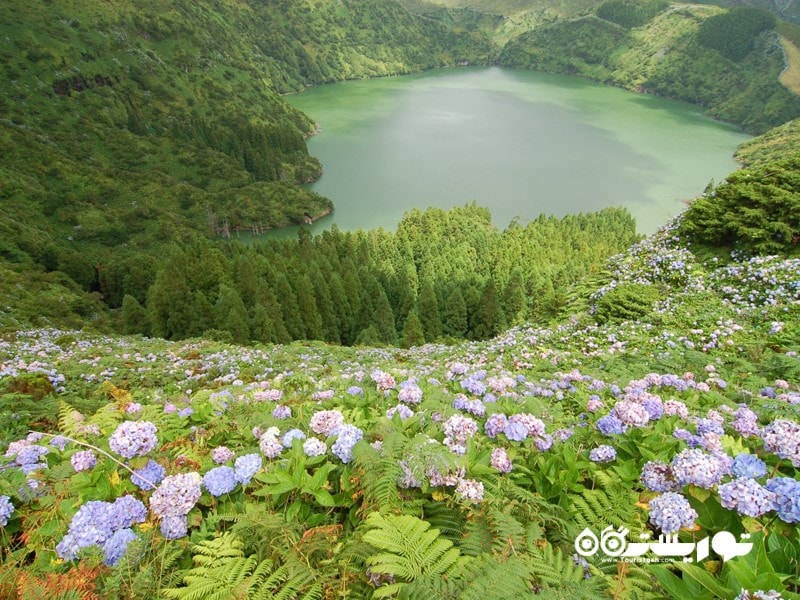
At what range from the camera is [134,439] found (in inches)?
147

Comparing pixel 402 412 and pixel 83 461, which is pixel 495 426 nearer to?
pixel 402 412

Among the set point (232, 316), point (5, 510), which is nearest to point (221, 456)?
point (5, 510)

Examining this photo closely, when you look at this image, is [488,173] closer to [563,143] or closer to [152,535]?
[563,143]

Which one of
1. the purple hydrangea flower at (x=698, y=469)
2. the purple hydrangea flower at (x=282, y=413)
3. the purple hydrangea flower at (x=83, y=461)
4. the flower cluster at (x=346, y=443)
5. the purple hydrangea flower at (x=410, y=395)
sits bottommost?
the purple hydrangea flower at (x=282, y=413)

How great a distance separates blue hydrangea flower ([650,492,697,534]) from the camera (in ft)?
9.11

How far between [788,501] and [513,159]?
444 ft

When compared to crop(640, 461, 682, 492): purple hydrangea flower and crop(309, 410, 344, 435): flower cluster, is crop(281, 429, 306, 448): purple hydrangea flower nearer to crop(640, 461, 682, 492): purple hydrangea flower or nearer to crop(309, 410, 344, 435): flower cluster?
crop(309, 410, 344, 435): flower cluster

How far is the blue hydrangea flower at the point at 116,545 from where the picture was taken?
2.85m

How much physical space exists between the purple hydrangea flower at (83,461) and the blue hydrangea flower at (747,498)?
492cm

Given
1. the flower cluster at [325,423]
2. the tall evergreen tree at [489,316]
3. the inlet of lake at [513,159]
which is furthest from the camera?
the inlet of lake at [513,159]

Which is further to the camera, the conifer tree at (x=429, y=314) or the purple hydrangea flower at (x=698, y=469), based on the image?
the conifer tree at (x=429, y=314)

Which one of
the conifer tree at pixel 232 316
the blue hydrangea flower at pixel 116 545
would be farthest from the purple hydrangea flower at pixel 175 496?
the conifer tree at pixel 232 316

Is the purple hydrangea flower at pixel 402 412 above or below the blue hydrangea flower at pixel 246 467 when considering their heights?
below

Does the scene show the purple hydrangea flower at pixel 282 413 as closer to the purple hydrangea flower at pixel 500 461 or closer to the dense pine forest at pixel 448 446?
the dense pine forest at pixel 448 446
